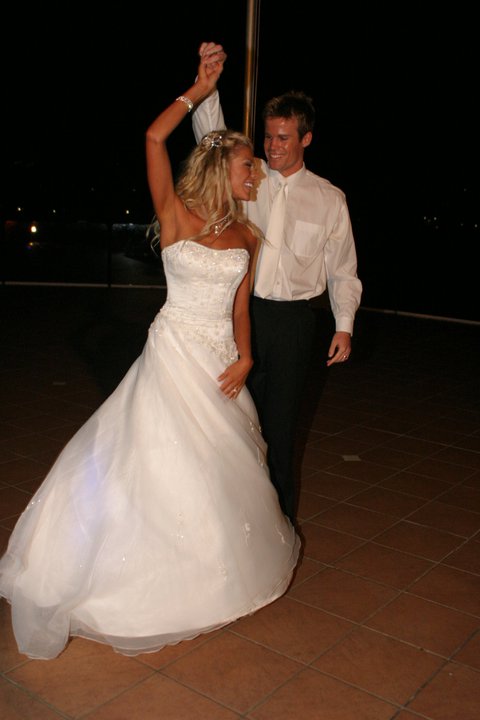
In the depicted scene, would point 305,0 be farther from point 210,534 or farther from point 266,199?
point 210,534

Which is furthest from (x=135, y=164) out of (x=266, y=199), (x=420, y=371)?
(x=266, y=199)

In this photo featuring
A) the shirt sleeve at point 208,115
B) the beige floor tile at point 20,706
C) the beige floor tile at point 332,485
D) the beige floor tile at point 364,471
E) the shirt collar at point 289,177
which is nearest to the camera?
the beige floor tile at point 20,706

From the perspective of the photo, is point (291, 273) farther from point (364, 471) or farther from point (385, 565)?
point (364, 471)

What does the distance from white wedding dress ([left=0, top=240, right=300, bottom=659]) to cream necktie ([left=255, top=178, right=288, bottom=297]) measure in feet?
1.33

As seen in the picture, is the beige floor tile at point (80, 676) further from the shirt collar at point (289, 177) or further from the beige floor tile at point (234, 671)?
the shirt collar at point (289, 177)

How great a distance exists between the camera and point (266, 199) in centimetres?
325

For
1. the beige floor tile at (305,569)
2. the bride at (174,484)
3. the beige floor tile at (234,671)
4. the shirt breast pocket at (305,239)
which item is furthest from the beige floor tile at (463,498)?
the beige floor tile at (234,671)

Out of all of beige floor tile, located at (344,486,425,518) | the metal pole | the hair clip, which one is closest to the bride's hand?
the hair clip

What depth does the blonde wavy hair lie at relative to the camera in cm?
270

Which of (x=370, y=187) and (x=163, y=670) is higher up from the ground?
(x=370, y=187)

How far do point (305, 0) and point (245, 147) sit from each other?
317 inches

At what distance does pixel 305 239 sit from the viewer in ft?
10.6

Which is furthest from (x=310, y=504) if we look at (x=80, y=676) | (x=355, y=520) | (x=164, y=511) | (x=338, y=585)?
(x=80, y=676)

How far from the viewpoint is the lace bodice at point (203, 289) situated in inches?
106
